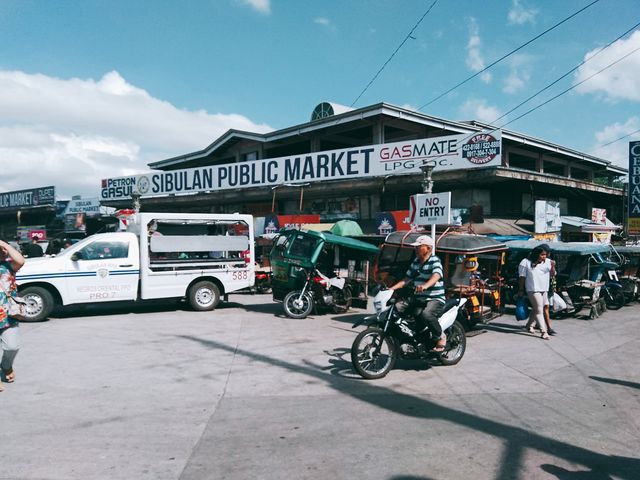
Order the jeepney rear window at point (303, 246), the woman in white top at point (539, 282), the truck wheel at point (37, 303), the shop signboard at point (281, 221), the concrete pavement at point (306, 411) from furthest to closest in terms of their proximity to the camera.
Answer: the shop signboard at point (281, 221)
the jeepney rear window at point (303, 246)
the truck wheel at point (37, 303)
the woman in white top at point (539, 282)
the concrete pavement at point (306, 411)

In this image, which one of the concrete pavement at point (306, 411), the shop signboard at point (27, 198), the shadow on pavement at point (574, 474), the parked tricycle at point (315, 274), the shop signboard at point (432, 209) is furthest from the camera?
the shop signboard at point (27, 198)

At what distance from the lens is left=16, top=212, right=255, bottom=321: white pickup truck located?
10.9 metres

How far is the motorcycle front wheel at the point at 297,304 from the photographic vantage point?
38.7ft

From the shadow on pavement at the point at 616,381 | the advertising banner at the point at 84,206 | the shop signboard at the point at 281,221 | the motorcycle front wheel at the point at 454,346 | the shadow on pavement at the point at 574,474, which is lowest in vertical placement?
the shadow on pavement at the point at 574,474

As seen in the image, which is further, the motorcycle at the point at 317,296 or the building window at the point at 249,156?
the building window at the point at 249,156

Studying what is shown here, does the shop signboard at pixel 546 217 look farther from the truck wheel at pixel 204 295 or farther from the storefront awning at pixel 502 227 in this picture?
the truck wheel at pixel 204 295

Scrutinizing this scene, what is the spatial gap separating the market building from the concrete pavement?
9.91 m

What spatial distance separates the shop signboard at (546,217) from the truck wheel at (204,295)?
12.9 m

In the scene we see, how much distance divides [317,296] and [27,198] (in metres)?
40.9

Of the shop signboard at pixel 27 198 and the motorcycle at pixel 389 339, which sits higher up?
the shop signboard at pixel 27 198

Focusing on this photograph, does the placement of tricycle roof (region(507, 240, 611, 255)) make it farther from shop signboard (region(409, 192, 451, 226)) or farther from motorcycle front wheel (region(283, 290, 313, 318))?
motorcycle front wheel (region(283, 290, 313, 318))

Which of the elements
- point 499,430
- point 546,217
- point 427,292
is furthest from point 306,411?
point 546,217

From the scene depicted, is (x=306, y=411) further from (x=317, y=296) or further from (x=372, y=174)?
(x=372, y=174)

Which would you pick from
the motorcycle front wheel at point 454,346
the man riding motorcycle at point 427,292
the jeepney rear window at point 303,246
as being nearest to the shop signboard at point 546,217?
the jeepney rear window at point 303,246
